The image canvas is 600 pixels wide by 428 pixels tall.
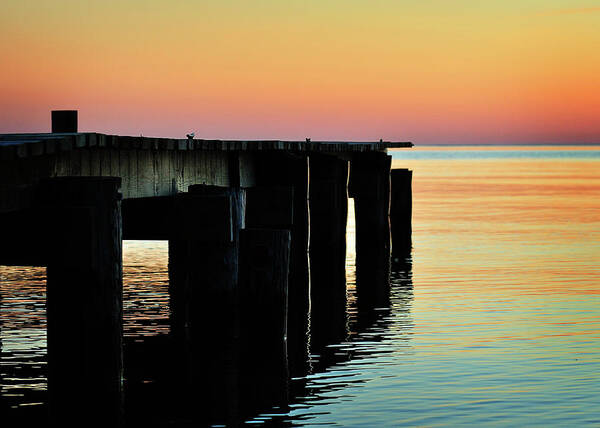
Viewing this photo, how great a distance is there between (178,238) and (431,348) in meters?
4.71

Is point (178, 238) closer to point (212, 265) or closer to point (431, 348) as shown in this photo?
point (212, 265)

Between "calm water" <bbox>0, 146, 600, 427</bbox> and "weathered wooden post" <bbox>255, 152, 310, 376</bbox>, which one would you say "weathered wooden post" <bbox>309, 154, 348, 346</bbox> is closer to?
"calm water" <bbox>0, 146, 600, 427</bbox>

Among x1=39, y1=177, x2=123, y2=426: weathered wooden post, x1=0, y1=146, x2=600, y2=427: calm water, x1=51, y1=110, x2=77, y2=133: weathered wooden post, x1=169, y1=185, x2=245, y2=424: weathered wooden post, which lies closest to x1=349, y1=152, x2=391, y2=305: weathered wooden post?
x1=0, y1=146, x2=600, y2=427: calm water

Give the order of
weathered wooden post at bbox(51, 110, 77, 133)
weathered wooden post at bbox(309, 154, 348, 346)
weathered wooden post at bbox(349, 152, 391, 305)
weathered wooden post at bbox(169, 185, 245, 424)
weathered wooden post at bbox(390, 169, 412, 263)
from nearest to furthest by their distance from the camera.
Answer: weathered wooden post at bbox(169, 185, 245, 424)
weathered wooden post at bbox(51, 110, 77, 133)
weathered wooden post at bbox(309, 154, 348, 346)
weathered wooden post at bbox(349, 152, 391, 305)
weathered wooden post at bbox(390, 169, 412, 263)

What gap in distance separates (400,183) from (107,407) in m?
29.2

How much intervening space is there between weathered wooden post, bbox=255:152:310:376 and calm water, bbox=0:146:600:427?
99 cm

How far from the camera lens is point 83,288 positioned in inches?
494

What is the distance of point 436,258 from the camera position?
102 feet

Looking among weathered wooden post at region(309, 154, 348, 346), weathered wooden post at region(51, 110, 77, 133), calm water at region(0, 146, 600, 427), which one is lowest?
calm water at region(0, 146, 600, 427)

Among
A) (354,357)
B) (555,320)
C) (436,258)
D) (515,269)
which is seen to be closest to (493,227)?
(436,258)

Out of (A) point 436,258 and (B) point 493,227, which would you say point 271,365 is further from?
(B) point 493,227

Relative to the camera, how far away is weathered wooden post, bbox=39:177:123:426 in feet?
40.6

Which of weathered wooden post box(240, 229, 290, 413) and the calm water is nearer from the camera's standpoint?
the calm water

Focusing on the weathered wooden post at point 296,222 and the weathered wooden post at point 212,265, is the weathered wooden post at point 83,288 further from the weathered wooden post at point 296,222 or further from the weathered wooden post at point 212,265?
the weathered wooden post at point 296,222
